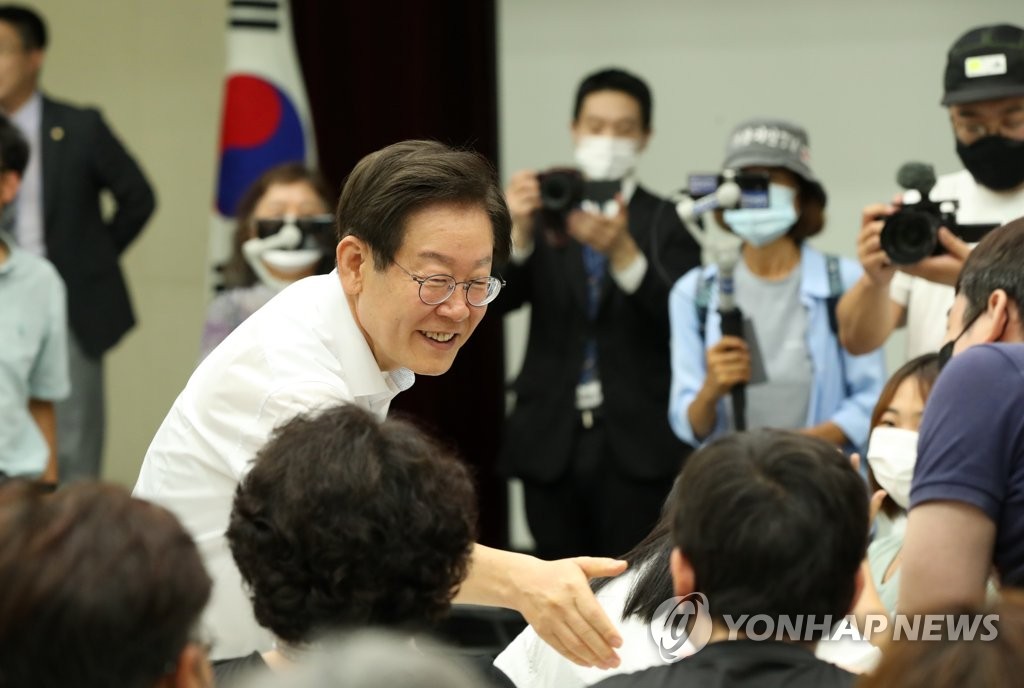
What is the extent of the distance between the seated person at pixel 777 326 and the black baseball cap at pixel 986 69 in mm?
463

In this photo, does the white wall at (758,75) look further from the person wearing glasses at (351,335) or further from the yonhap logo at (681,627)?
the yonhap logo at (681,627)

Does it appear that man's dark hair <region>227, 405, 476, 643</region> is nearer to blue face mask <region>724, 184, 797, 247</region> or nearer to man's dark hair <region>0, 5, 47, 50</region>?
blue face mask <region>724, 184, 797, 247</region>

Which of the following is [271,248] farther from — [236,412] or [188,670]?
[188,670]

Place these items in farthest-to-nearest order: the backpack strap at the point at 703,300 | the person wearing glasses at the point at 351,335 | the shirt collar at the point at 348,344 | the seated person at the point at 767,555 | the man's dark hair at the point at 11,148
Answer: the man's dark hair at the point at 11,148 < the backpack strap at the point at 703,300 < the shirt collar at the point at 348,344 < the person wearing glasses at the point at 351,335 < the seated person at the point at 767,555

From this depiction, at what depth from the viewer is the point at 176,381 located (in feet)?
18.7

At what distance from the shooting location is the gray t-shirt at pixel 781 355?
3443mm

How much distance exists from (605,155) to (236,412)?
2017mm

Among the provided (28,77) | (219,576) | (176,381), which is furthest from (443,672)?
(176,381)

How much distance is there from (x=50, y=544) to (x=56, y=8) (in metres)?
4.77

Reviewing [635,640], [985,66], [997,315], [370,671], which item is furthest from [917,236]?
[370,671]

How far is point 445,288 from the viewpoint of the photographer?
6.97ft

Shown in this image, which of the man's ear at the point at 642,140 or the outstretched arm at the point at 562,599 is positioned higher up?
the man's ear at the point at 642,140

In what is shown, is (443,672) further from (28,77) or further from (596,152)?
(28,77)

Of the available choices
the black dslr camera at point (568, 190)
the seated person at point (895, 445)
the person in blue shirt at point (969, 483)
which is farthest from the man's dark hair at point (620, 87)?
the person in blue shirt at point (969, 483)
